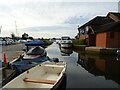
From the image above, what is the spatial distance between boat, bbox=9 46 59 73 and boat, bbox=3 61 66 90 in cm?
137

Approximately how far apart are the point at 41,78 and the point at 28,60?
13.0ft

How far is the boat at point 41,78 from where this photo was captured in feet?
32.6

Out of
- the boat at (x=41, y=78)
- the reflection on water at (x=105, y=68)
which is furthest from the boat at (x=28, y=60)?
the reflection on water at (x=105, y=68)

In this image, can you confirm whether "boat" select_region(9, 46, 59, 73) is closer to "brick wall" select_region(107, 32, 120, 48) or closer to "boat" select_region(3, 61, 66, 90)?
"boat" select_region(3, 61, 66, 90)

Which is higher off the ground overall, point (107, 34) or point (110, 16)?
point (110, 16)

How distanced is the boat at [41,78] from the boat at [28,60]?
1366 millimetres

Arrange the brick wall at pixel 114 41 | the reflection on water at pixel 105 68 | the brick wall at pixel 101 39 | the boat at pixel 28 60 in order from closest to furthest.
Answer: the boat at pixel 28 60, the reflection on water at pixel 105 68, the brick wall at pixel 114 41, the brick wall at pixel 101 39

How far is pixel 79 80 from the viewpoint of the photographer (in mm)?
13945

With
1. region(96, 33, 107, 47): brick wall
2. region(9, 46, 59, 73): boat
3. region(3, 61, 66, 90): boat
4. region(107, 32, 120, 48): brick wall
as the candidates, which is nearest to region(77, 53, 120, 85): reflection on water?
region(9, 46, 59, 73): boat

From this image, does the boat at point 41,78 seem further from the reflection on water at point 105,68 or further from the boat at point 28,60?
the reflection on water at point 105,68

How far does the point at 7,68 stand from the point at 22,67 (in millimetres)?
1021

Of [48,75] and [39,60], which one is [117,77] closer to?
[48,75]

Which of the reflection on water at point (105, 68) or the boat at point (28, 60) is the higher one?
the boat at point (28, 60)

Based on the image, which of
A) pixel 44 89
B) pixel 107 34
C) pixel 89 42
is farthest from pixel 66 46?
pixel 44 89
